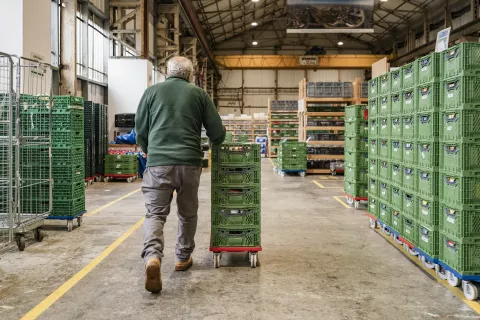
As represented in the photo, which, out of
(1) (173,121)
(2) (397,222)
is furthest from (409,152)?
(1) (173,121)

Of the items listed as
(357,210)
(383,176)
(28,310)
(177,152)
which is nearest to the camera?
(28,310)

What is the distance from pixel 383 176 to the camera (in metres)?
6.63

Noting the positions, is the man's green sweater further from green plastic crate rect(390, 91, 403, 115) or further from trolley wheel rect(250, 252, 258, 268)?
green plastic crate rect(390, 91, 403, 115)

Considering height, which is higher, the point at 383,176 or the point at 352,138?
the point at 352,138

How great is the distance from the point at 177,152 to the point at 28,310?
189 cm

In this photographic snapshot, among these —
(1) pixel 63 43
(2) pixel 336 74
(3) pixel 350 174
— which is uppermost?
(2) pixel 336 74

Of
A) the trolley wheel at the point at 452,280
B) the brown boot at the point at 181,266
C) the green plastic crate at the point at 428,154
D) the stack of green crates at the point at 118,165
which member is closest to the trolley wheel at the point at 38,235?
the brown boot at the point at 181,266

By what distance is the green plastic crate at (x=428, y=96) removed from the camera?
15.6 feet

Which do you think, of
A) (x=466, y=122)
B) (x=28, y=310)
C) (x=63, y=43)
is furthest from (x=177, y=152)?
(x=63, y=43)

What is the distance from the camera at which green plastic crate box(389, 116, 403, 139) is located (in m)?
5.85

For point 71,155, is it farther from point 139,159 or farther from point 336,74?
point 336,74

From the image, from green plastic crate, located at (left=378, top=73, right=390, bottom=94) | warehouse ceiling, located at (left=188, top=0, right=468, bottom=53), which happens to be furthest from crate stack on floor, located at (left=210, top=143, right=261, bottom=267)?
warehouse ceiling, located at (left=188, top=0, right=468, bottom=53)

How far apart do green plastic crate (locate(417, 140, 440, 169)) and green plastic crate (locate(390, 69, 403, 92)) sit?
991 millimetres

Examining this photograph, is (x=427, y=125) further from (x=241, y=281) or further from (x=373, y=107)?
(x=241, y=281)
